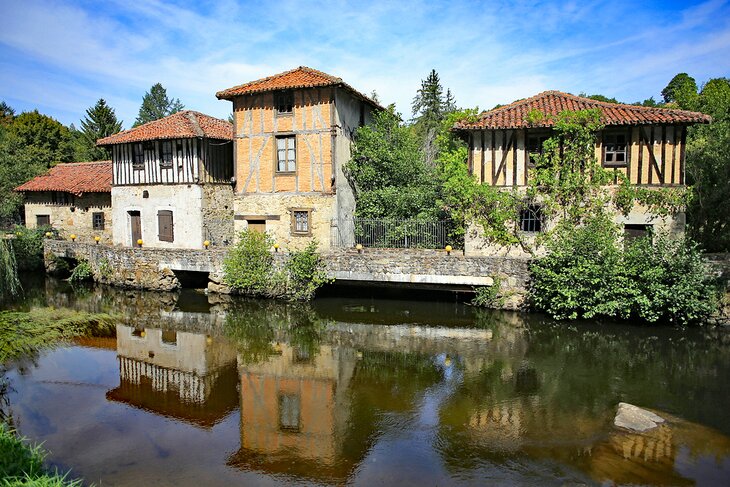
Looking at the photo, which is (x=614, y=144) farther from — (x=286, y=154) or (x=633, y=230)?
(x=286, y=154)

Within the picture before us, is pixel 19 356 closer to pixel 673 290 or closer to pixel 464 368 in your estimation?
pixel 464 368

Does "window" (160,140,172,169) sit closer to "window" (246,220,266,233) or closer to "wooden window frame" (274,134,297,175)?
"window" (246,220,266,233)

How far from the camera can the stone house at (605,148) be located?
1700cm

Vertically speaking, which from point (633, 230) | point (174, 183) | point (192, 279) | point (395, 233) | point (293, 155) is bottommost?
point (192, 279)

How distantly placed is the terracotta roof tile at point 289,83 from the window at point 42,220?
15216 millimetres

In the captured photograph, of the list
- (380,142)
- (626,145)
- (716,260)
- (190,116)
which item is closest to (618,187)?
(626,145)

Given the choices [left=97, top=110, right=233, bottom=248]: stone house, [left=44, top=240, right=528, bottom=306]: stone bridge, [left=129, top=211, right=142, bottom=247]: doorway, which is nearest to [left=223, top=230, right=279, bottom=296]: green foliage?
[left=44, top=240, right=528, bottom=306]: stone bridge

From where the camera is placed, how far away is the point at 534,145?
18172 millimetres

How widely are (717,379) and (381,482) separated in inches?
334

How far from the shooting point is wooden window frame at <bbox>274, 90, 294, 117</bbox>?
21.0 meters

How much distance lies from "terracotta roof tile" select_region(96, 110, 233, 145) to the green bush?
629 inches

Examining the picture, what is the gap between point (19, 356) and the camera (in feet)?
41.0

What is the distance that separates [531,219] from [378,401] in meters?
10.6

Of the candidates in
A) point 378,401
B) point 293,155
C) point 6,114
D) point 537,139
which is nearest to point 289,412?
point 378,401
